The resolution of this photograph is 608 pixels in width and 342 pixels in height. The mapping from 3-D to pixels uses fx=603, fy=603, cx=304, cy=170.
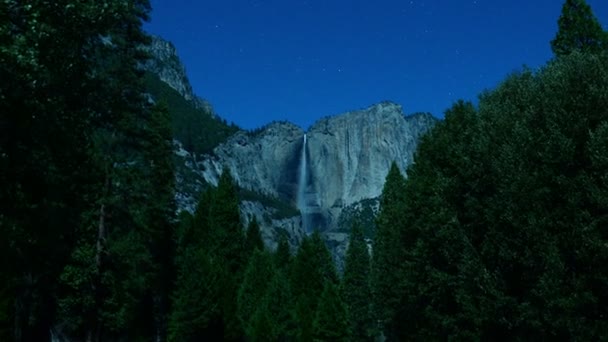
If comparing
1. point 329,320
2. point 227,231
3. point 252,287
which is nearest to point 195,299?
point 252,287

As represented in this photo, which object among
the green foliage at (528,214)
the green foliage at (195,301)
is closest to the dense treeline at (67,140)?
the green foliage at (528,214)

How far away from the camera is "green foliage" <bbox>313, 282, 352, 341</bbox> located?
163ft

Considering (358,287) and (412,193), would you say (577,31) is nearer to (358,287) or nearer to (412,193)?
(412,193)

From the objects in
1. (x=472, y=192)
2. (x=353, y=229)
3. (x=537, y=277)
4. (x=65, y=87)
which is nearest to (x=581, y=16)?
(x=472, y=192)

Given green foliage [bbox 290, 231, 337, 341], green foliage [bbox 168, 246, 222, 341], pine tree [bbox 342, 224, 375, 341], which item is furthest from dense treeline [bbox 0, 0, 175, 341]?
green foliage [bbox 290, 231, 337, 341]

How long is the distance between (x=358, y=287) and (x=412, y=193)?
3252 cm

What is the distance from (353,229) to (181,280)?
22339 mm

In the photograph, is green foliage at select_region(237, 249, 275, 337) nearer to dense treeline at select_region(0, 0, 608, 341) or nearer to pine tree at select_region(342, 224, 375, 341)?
pine tree at select_region(342, 224, 375, 341)

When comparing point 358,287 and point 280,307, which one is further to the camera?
point 358,287

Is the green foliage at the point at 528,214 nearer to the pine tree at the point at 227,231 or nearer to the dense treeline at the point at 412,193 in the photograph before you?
the dense treeline at the point at 412,193

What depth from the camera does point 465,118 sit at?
27250 mm

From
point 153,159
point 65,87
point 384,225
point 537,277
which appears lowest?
point 537,277

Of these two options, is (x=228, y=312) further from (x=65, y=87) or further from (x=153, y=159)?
(x=65, y=87)

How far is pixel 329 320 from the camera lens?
50094 millimetres
